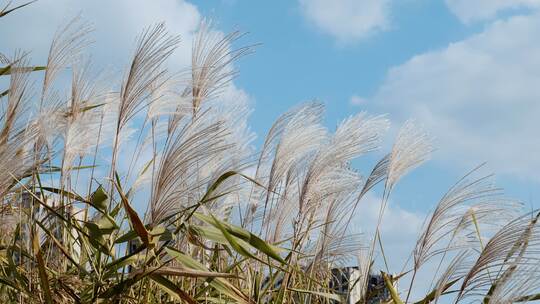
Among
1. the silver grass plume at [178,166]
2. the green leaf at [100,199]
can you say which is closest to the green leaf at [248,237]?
the silver grass plume at [178,166]

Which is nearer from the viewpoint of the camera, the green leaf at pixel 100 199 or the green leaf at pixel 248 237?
the green leaf at pixel 248 237

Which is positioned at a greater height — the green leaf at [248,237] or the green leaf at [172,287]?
the green leaf at [248,237]

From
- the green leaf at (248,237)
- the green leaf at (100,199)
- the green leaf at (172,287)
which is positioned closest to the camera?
the green leaf at (248,237)

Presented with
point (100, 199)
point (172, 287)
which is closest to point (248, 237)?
point (172, 287)

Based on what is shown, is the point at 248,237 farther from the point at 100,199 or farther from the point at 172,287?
the point at 100,199

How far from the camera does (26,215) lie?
244cm

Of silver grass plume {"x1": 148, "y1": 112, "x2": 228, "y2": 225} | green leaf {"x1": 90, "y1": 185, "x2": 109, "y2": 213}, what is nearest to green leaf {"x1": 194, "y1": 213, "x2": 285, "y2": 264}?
silver grass plume {"x1": 148, "y1": 112, "x2": 228, "y2": 225}

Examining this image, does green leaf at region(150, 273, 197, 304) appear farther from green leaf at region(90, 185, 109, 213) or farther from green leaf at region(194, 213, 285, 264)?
green leaf at region(90, 185, 109, 213)

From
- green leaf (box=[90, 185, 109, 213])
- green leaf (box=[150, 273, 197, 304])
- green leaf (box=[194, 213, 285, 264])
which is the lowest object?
green leaf (box=[150, 273, 197, 304])

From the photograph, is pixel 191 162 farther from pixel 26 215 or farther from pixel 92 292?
pixel 26 215

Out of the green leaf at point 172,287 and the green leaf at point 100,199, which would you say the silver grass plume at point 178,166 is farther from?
the green leaf at point 100,199

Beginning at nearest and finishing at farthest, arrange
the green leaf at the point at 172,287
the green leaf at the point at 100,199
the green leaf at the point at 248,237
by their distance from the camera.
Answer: the green leaf at the point at 248,237 < the green leaf at the point at 172,287 < the green leaf at the point at 100,199

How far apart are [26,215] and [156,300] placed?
44 centimetres

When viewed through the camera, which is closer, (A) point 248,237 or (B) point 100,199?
(A) point 248,237
